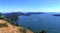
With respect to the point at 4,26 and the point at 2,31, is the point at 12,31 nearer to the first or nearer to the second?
the point at 2,31

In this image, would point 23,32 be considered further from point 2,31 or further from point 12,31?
point 2,31

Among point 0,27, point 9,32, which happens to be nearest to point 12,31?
point 9,32

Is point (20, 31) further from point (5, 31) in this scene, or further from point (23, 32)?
point (5, 31)

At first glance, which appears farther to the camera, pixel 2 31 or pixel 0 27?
pixel 0 27

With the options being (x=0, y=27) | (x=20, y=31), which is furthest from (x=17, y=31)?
(x=0, y=27)

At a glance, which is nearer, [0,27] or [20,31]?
[20,31]

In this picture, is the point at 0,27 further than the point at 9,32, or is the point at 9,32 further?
the point at 0,27
